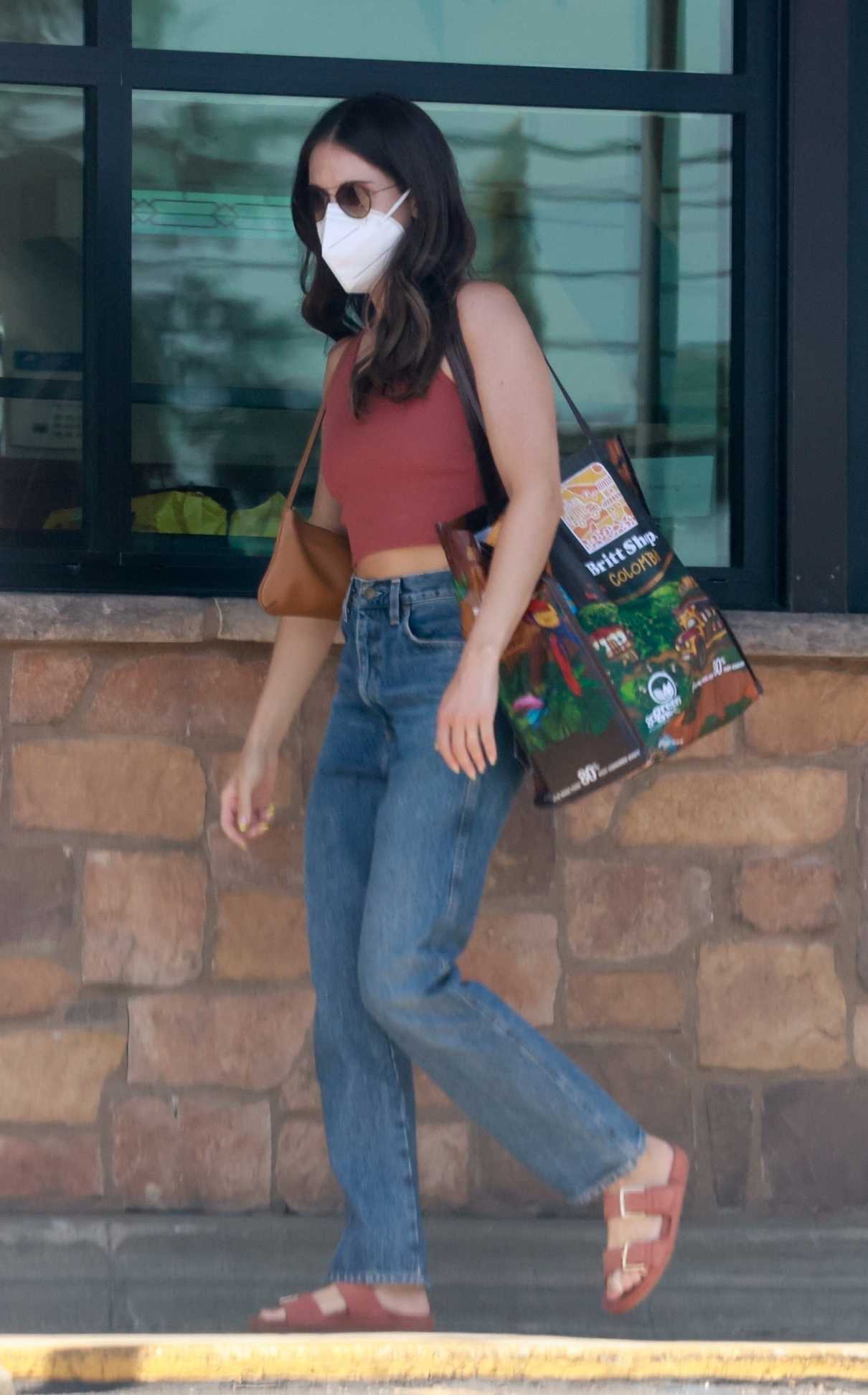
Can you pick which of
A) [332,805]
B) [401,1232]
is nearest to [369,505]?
[332,805]

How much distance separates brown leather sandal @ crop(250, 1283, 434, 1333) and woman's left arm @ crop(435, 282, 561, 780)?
825mm

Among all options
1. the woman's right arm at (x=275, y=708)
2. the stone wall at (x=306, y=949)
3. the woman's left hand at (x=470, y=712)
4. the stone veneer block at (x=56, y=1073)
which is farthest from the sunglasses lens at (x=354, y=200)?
the stone veneer block at (x=56, y=1073)

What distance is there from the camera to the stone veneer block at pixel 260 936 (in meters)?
3.34

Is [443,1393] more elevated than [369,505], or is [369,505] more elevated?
[369,505]

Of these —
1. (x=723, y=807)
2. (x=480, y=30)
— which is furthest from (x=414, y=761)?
(x=480, y=30)

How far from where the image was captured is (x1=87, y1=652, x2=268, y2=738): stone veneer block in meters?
3.32

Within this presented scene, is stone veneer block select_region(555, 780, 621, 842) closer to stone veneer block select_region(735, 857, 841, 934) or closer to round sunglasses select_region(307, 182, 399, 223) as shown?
stone veneer block select_region(735, 857, 841, 934)

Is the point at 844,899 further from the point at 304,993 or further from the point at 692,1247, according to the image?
the point at 304,993

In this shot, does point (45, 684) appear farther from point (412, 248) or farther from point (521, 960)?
point (412, 248)

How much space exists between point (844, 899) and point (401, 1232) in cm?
117

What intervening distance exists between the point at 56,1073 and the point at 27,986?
6.8 inches

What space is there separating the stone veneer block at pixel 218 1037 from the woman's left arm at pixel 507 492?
100 cm

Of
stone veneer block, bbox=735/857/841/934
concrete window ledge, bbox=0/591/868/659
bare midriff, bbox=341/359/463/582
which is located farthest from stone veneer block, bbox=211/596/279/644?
stone veneer block, bbox=735/857/841/934

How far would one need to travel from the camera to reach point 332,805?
9.00 feet
